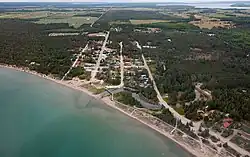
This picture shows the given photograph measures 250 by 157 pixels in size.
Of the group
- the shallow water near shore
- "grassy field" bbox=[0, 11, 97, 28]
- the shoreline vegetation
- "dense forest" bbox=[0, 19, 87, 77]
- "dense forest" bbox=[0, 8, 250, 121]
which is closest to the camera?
the shoreline vegetation

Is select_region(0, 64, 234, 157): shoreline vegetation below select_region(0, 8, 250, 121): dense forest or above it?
below

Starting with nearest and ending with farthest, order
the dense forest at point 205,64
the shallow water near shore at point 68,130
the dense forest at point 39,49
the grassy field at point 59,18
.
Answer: the shallow water near shore at point 68,130 < the dense forest at point 205,64 < the dense forest at point 39,49 < the grassy field at point 59,18

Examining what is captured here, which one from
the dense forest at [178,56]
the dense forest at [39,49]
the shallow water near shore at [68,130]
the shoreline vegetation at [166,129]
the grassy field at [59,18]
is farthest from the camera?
the grassy field at [59,18]

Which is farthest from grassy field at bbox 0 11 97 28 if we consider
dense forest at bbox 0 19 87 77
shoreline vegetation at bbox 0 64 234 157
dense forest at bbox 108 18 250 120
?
shoreline vegetation at bbox 0 64 234 157

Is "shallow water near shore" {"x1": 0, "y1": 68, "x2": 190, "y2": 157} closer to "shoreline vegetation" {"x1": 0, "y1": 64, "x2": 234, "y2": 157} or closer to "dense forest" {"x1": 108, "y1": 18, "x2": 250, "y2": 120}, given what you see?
"shoreline vegetation" {"x1": 0, "y1": 64, "x2": 234, "y2": 157}

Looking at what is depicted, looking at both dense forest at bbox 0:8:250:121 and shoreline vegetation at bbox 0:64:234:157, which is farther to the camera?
dense forest at bbox 0:8:250:121

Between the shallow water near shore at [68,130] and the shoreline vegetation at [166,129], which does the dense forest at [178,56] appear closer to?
the shoreline vegetation at [166,129]

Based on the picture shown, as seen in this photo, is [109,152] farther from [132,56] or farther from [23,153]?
[132,56]

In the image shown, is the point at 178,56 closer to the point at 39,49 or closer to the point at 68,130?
the point at 39,49

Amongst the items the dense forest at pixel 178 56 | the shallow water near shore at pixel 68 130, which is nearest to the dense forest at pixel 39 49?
the dense forest at pixel 178 56
